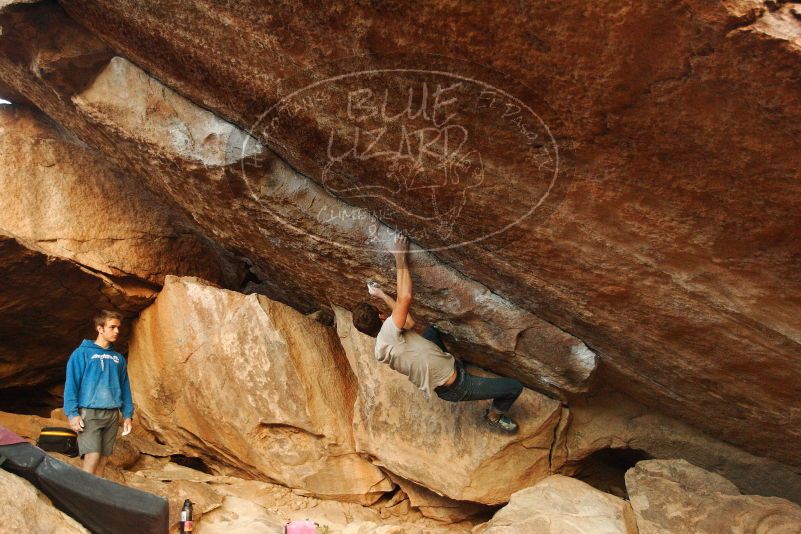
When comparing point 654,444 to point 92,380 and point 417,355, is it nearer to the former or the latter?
point 417,355

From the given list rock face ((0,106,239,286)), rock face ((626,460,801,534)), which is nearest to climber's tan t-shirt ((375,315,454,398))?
rock face ((626,460,801,534))

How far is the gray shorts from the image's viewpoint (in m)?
4.48

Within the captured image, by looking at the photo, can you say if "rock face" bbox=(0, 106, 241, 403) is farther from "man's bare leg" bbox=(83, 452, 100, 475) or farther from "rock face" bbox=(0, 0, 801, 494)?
"man's bare leg" bbox=(83, 452, 100, 475)

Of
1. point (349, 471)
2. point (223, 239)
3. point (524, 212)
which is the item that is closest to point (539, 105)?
point (524, 212)

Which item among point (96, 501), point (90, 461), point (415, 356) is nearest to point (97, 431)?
point (90, 461)

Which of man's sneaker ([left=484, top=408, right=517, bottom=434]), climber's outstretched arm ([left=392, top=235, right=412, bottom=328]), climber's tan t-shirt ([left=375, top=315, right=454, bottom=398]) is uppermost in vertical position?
climber's outstretched arm ([left=392, top=235, right=412, bottom=328])

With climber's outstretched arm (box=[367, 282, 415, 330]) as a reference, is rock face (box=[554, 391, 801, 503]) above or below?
below

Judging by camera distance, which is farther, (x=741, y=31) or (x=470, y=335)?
(x=470, y=335)

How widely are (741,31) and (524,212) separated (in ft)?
5.16

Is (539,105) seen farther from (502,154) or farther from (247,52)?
(247,52)

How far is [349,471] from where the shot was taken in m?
5.52

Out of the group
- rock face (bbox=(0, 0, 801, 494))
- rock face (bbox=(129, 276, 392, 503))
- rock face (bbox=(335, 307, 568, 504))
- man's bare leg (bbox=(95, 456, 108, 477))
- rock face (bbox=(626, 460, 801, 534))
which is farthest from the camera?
rock face (bbox=(129, 276, 392, 503))

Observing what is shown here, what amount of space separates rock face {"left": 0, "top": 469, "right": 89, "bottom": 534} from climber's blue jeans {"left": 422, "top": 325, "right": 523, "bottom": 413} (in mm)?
2612

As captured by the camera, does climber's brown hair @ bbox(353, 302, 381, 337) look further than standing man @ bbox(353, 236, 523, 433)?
Yes
